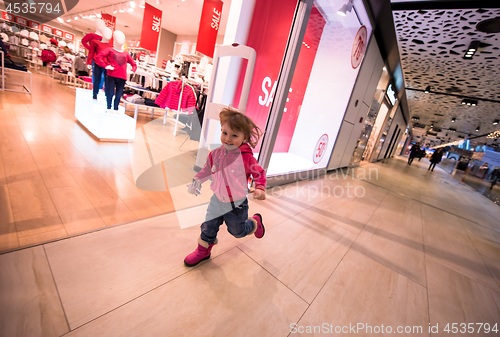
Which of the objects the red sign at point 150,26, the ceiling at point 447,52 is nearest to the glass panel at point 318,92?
the ceiling at point 447,52

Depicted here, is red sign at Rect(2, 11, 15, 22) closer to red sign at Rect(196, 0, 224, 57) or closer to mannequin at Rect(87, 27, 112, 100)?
red sign at Rect(196, 0, 224, 57)

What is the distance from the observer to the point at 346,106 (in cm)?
415

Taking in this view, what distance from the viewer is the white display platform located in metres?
3.06

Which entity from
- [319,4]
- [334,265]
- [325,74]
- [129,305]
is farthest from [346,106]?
[129,305]

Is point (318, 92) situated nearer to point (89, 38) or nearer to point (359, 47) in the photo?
point (359, 47)

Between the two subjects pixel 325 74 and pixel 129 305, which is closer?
pixel 129 305

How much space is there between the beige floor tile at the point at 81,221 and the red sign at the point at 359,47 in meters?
4.28

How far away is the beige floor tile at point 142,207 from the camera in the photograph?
5.54 feet

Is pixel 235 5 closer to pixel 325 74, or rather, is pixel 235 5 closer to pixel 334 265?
pixel 325 74

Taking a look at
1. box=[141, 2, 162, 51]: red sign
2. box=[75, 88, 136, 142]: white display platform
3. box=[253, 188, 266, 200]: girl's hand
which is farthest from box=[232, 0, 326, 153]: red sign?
box=[141, 2, 162, 51]: red sign

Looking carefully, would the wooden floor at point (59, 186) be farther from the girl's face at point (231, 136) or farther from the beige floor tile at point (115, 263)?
the girl's face at point (231, 136)

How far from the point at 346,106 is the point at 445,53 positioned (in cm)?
284

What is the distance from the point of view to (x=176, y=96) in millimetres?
4293

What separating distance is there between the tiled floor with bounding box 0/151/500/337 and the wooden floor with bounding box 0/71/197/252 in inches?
3.4
